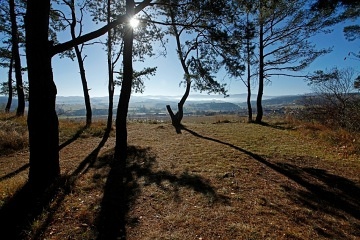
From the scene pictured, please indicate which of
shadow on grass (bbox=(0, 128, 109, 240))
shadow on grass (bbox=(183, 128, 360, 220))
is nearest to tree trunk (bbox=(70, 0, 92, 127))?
shadow on grass (bbox=(0, 128, 109, 240))

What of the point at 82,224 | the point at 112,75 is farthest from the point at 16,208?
the point at 112,75

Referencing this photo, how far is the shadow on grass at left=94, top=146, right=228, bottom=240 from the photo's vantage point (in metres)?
3.08

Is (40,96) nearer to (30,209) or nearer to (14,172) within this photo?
(30,209)

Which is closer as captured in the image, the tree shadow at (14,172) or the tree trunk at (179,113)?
the tree shadow at (14,172)

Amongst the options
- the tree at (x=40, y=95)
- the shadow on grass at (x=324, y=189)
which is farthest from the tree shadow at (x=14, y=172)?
the shadow on grass at (x=324, y=189)

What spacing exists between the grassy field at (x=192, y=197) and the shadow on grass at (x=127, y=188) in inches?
0.6

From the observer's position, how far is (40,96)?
394cm

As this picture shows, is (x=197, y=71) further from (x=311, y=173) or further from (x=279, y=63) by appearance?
(x=311, y=173)

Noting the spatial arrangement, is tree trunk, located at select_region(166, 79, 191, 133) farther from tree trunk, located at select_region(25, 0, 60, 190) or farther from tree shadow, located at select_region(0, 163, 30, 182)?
tree trunk, located at select_region(25, 0, 60, 190)

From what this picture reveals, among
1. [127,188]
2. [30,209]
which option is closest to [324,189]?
[127,188]

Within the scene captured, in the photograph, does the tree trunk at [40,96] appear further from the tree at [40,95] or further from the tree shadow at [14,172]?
the tree shadow at [14,172]

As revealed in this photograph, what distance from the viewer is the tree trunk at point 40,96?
12.8ft

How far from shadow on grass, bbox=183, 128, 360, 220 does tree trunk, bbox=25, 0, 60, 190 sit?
4569mm

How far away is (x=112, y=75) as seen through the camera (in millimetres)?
12031
